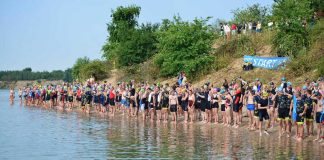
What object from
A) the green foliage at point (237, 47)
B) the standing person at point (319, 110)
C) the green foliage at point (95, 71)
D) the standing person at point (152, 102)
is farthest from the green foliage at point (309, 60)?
the green foliage at point (95, 71)

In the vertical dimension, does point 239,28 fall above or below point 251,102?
above

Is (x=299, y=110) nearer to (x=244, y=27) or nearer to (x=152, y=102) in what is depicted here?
(x=152, y=102)

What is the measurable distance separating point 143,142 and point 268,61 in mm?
17926

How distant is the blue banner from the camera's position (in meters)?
35.4

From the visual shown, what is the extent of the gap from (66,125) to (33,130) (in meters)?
2.36

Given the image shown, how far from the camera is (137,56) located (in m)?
52.2

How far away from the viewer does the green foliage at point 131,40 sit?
52312 mm

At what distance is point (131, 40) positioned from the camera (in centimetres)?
5297

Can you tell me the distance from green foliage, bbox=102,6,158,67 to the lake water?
80.0 feet

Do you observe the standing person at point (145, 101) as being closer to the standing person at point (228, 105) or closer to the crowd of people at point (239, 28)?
the standing person at point (228, 105)

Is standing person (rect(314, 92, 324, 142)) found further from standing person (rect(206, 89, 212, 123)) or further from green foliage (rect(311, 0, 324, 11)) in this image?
green foliage (rect(311, 0, 324, 11))

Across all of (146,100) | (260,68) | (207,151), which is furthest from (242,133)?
(260,68)

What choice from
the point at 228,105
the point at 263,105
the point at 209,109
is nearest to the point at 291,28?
the point at 209,109

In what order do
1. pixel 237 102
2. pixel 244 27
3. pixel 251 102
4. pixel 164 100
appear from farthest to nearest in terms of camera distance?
pixel 244 27
pixel 164 100
pixel 237 102
pixel 251 102
